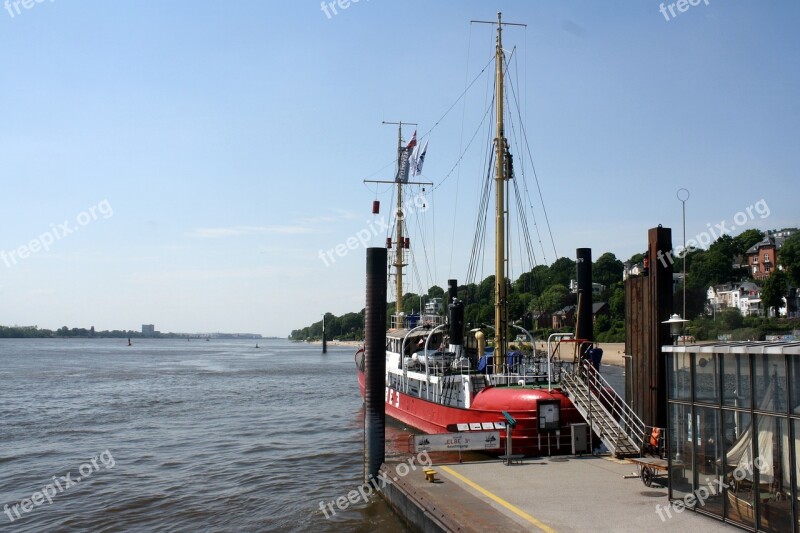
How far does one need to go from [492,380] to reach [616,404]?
636 cm

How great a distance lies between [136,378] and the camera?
2638 inches

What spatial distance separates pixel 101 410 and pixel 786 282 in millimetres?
78951

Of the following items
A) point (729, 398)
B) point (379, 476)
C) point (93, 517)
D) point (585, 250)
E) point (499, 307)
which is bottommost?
point (93, 517)

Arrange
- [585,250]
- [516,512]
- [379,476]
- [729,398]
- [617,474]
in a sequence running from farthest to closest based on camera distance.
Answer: [585,250] → [379,476] → [617,474] → [516,512] → [729,398]

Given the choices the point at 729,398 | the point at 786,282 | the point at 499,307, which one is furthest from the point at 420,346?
the point at 786,282

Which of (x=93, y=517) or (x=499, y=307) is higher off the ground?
(x=499, y=307)

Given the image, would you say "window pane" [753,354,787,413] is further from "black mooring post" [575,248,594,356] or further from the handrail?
"black mooring post" [575,248,594,356]

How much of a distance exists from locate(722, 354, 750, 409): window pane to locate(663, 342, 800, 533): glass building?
2cm

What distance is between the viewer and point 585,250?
80.7 ft

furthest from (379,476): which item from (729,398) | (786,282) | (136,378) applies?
(786,282)

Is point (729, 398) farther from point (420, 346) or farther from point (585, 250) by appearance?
point (420, 346)

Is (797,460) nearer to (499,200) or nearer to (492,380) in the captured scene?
(492,380)

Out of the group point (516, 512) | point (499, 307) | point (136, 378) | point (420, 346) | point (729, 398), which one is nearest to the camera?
point (729, 398)

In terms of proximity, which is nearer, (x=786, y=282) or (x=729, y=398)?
(x=729, y=398)
